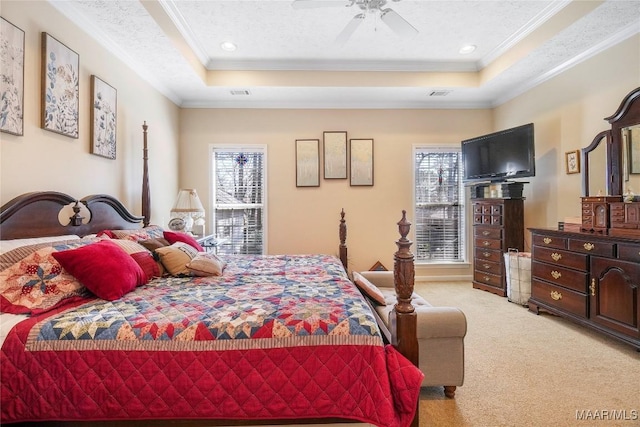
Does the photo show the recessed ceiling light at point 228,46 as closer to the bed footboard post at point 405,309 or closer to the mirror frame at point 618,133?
the bed footboard post at point 405,309

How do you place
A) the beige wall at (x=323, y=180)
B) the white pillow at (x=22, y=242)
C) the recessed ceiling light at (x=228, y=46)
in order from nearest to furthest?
the white pillow at (x=22, y=242) → the recessed ceiling light at (x=228, y=46) → the beige wall at (x=323, y=180)

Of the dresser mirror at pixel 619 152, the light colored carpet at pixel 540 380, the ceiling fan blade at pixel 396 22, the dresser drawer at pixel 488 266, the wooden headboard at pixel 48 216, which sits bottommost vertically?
the light colored carpet at pixel 540 380

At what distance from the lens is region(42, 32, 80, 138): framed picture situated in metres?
2.24

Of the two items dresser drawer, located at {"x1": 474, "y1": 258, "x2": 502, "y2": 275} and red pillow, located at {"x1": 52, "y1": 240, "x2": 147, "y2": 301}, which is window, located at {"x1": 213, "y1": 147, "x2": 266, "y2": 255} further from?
dresser drawer, located at {"x1": 474, "y1": 258, "x2": 502, "y2": 275}

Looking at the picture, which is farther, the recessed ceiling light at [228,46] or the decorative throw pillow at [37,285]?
the recessed ceiling light at [228,46]

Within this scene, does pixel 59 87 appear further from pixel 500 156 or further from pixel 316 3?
pixel 500 156

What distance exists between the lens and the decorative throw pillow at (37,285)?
5.16 ft

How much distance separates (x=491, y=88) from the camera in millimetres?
4363

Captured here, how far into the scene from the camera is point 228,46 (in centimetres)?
372

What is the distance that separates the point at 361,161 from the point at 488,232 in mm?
2061

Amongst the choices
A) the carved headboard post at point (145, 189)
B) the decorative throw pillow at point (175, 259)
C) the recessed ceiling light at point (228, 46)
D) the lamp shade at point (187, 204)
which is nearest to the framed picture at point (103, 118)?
the carved headboard post at point (145, 189)

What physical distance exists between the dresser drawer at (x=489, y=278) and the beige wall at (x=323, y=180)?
0.71 m

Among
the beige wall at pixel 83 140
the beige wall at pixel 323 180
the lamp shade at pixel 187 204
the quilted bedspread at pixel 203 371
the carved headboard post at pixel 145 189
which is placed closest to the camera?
the quilted bedspread at pixel 203 371

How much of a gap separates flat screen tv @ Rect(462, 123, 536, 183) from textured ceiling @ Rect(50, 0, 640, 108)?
2.36 feet
